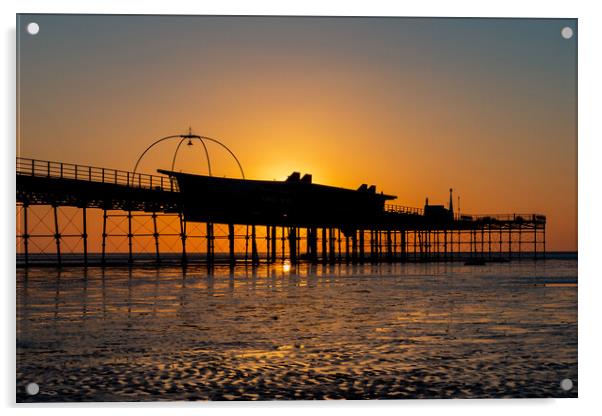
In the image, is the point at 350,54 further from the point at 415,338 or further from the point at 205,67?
the point at 415,338

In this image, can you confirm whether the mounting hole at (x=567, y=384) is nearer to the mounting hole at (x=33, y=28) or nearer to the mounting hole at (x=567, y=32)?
the mounting hole at (x=567, y=32)

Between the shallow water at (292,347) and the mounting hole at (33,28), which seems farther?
the shallow water at (292,347)

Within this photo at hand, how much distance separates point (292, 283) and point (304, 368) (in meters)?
33.3

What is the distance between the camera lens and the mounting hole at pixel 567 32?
48.3ft

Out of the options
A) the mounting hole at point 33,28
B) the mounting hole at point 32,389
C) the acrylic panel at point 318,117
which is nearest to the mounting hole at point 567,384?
the acrylic panel at point 318,117

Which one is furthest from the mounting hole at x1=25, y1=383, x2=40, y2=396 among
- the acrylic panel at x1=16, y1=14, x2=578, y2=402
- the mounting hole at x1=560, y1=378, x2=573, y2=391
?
the mounting hole at x1=560, y1=378, x2=573, y2=391

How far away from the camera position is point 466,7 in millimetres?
14305

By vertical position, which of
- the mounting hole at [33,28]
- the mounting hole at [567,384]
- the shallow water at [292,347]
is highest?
the mounting hole at [33,28]

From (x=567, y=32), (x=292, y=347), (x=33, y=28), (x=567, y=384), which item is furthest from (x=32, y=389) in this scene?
(x=567, y=32)

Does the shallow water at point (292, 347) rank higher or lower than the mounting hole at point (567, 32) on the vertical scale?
lower
